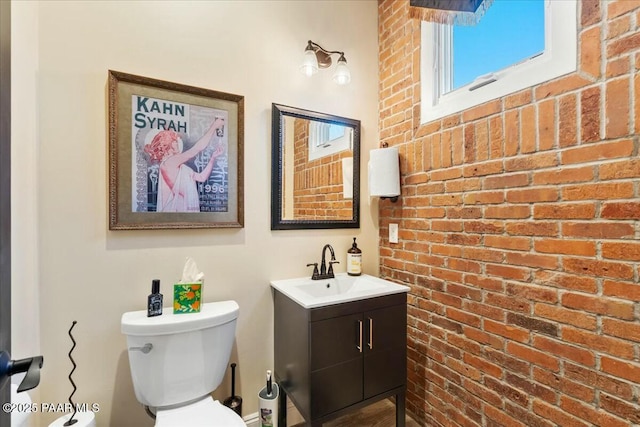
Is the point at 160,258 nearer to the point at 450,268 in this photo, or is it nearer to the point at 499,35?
the point at 450,268

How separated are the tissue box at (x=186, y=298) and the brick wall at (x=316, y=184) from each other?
0.72m

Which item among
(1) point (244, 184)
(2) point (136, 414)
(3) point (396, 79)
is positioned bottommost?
(2) point (136, 414)

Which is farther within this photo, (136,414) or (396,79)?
(396,79)

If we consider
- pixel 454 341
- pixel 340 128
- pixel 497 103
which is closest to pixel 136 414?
pixel 454 341

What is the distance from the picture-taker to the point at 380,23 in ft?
7.06

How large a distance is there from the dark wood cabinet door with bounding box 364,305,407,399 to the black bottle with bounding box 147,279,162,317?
39.7 inches

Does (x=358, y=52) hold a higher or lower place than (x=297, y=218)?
higher

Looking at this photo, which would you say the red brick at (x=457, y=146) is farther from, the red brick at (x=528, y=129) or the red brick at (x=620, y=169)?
the red brick at (x=620, y=169)

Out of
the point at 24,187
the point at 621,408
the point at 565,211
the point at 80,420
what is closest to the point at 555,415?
the point at 621,408

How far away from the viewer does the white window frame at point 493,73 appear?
46.2 inches

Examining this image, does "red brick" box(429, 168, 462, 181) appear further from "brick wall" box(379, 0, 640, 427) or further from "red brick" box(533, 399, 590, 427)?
"red brick" box(533, 399, 590, 427)

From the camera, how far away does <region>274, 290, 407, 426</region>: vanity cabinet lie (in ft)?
4.59

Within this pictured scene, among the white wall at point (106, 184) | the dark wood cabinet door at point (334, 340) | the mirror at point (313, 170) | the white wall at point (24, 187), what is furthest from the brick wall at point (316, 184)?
the white wall at point (24, 187)

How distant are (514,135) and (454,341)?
1.10 meters
